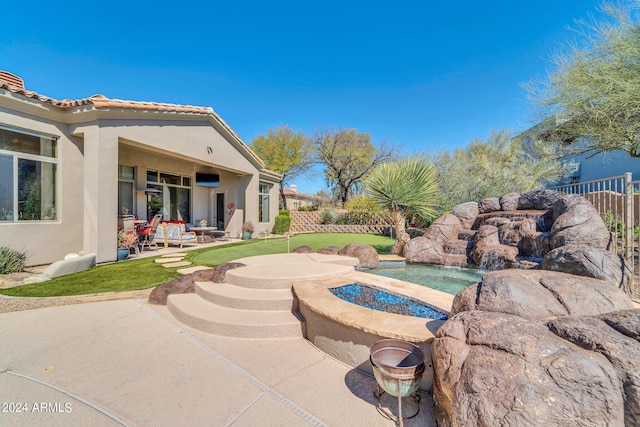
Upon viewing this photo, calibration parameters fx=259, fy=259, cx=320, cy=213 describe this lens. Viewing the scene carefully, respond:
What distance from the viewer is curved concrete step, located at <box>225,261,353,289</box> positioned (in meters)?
5.30

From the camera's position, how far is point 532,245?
28.9 feet

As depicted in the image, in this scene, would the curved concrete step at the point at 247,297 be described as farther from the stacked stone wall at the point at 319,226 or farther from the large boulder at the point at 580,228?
the stacked stone wall at the point at 319,226

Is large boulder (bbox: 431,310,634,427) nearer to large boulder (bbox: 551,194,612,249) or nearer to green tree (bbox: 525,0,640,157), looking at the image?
large boulder (bbox: 551,194,612,249)

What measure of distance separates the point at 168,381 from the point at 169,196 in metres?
14.1

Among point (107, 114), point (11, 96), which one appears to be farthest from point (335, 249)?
point (11, 96)

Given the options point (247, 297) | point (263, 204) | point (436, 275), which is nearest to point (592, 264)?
point (436, 275)

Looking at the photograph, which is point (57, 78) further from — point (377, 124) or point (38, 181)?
point (377, 124)

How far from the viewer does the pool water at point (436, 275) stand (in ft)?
24.0

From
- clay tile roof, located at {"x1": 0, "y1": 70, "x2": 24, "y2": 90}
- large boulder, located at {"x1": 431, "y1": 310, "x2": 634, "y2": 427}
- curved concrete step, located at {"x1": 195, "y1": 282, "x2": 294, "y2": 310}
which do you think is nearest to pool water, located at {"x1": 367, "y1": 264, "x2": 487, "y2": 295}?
curved concrete step, located at {"x1": 195, "y1": 282, "x2": 294, "y2": 310}

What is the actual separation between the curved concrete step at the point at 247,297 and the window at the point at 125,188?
9.72m

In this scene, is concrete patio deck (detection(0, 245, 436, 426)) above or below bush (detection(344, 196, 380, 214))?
below

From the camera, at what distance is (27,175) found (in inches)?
329

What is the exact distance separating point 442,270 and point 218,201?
14635 mm

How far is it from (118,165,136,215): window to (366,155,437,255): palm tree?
37.9 ft
